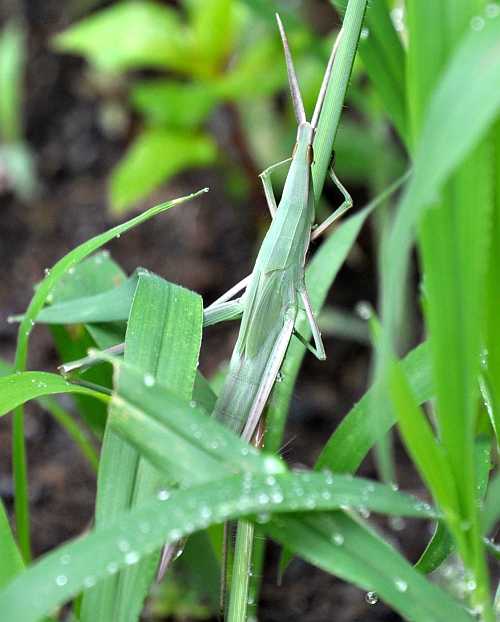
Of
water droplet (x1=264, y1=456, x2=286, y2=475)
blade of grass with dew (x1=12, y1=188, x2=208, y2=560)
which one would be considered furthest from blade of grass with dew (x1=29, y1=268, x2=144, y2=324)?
water droplet (x1=264, y1=456, x2=286, y2=475)

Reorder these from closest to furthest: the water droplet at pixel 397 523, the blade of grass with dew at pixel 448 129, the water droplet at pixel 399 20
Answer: the blade of grass with dew at pixel 448 129 → the water droplet at pixel 399 20 → the water droplet at pixel 397 523

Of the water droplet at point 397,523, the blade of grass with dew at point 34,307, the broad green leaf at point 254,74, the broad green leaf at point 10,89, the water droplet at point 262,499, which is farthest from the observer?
the broad green leaf at point 10,89

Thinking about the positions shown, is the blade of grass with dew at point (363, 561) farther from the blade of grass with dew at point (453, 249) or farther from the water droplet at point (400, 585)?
the blade of grass with dew at point (453, 249)

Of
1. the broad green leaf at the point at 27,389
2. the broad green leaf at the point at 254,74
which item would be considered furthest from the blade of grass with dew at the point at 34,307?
the broad green leaf at the point at 254,74

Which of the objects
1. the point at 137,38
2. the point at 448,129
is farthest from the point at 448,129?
the point at 137,38

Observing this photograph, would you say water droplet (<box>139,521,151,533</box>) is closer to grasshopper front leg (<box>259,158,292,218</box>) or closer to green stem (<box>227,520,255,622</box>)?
green stem (<box>227,520,255,622</box>)

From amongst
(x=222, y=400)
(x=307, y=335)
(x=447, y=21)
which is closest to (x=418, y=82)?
(x=447, y=21)

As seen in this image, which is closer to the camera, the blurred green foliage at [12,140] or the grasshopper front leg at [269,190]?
the grasshopper front leg at [269,190]

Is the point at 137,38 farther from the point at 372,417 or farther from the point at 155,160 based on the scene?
the point at 372,417
